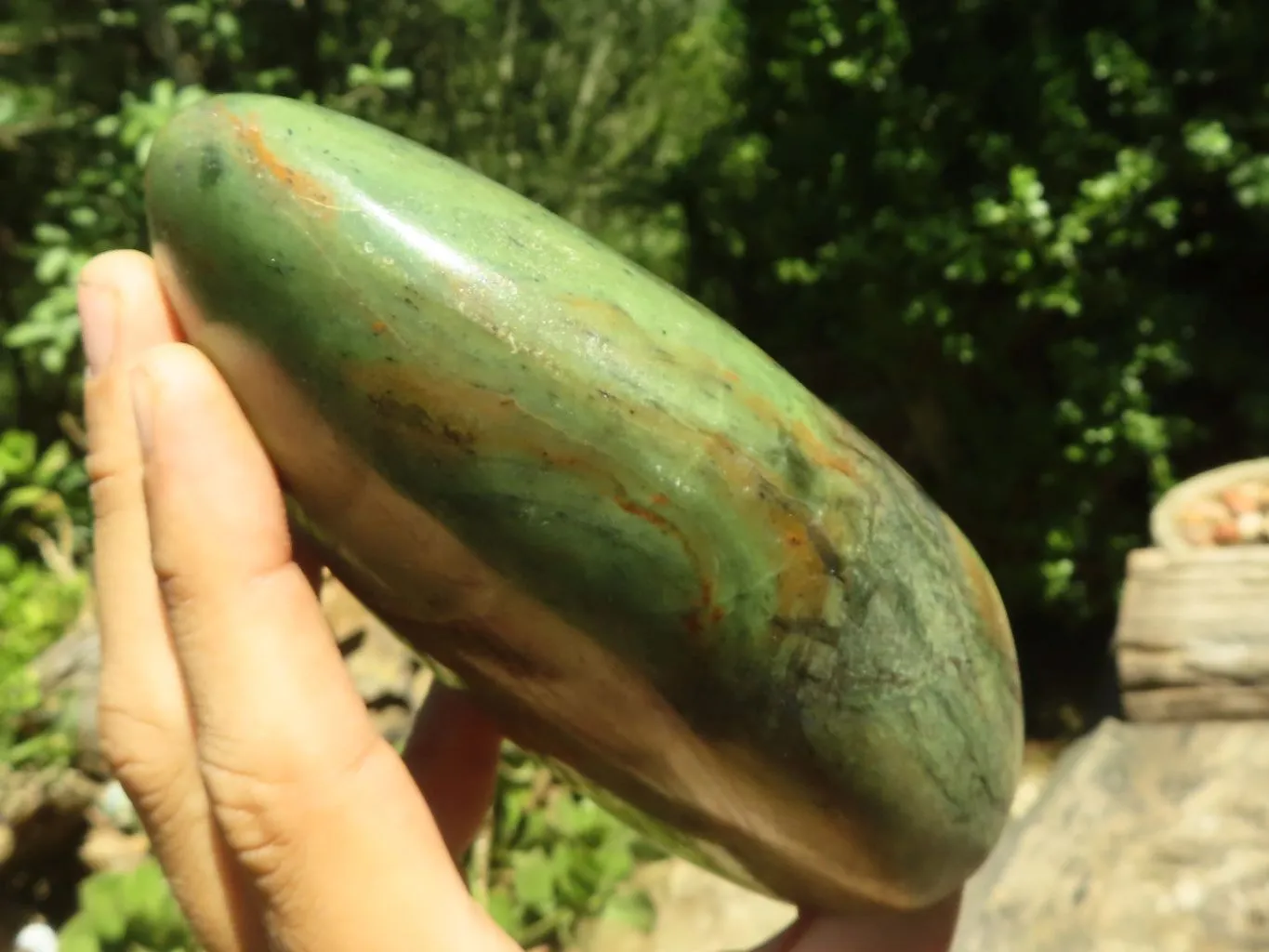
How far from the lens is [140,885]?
1.36m

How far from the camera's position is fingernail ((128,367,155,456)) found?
0.66m

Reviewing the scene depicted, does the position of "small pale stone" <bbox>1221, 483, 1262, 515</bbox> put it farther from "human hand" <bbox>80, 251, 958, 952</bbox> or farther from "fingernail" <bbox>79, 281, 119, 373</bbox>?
"fingernail" <bbox>79, 281, 119, 373</bbox>

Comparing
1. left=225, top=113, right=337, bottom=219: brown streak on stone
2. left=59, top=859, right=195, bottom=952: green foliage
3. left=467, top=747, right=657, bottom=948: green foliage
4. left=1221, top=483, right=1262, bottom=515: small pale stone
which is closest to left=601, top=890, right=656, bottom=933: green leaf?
left=467, top=747, right=657, bottom=948: green foliage

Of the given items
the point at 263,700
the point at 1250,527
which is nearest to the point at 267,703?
the point at 263,700

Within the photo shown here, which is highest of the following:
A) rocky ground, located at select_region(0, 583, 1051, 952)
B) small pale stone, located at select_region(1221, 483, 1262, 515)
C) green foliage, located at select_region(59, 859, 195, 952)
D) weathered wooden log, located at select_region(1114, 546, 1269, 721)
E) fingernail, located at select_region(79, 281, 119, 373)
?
fingernail, located at select_region(79, 281, 119, 373)

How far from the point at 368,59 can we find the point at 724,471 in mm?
1886

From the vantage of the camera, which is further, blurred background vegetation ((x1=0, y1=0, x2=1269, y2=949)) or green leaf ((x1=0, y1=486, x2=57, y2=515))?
green leaf ((x1=0, y1=486, x2=57, y2=515))

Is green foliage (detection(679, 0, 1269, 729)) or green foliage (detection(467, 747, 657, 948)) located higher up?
green foliage (detection(679, 0, 1269, 729))

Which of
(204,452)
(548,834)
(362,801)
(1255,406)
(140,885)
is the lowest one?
(548,834)

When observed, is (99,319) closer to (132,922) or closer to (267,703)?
(267,703)

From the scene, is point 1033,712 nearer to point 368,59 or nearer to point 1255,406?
point 1255,406

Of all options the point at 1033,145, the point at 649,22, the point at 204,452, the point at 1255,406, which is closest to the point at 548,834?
the point at 204,452

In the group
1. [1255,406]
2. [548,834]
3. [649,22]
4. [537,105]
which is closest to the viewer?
[548,834]

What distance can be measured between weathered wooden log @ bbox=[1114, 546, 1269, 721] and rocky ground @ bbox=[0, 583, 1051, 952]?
80 centimetres
